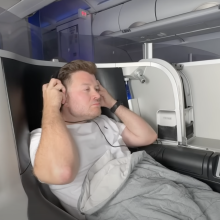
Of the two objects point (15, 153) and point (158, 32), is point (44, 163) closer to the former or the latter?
point (15, 153)

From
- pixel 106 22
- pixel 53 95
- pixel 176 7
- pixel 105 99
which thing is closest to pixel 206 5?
pixel 176 7

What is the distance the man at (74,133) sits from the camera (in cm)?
80

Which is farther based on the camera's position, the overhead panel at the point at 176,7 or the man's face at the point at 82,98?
the overhead panel at the point at 176,7

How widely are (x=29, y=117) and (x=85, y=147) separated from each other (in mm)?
303

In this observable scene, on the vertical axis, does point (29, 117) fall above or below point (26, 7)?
below

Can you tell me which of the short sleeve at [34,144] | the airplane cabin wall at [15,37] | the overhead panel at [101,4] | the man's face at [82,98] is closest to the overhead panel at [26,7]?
the airplane cabin wall at [15,37]

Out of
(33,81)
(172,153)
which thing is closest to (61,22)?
(33,81)

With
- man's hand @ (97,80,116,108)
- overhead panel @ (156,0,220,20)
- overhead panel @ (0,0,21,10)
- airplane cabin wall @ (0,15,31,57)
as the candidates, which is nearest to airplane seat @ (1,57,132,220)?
man's hand @ (97,80,116,108)

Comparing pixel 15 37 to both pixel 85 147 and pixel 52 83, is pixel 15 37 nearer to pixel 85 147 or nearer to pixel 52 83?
pixel 52 83

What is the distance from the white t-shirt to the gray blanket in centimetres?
5

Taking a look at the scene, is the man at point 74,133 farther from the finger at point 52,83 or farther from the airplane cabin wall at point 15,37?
the airplane cabin wall at point 15,37

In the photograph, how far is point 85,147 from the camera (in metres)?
1.01

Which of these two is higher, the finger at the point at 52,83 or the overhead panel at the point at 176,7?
the overhead panel at the point at 176,7

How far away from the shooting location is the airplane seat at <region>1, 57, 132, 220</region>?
0.78 metres
